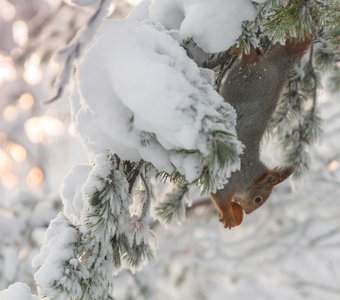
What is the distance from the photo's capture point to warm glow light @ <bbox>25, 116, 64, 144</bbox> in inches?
208

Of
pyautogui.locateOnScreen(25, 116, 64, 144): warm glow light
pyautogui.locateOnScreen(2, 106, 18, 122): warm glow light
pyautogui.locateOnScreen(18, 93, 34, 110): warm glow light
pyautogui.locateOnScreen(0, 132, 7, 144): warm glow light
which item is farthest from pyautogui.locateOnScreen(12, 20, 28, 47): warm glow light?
pyautogui.locateOnScreen(0, 132, 7, 144): warm glow light

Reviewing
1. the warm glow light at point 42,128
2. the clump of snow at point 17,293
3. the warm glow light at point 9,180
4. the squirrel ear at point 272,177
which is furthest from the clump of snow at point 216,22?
the warm glow light at point 9,180

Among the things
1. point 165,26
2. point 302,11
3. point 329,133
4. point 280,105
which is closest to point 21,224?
point 280,105

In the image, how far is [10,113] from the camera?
17.1 feet

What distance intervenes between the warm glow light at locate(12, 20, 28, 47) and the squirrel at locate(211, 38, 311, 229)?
3923 millimetres

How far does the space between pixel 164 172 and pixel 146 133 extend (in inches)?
4.3

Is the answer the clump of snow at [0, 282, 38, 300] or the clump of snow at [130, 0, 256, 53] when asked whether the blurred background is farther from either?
the clump of snow at [130, 0, 256, 53]

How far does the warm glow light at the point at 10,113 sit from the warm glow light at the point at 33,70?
1.06 feet

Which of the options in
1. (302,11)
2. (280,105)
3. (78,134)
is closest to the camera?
(302,11)

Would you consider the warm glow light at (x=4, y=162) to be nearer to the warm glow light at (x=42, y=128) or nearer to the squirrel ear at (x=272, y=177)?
the warm glow light at (x=42, y=128)

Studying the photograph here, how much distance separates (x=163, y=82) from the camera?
83cm

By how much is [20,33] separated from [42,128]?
3.89ft

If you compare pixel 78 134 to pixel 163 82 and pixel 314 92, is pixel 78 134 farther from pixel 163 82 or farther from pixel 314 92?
pixel 314 92

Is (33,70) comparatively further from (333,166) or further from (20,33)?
(333,166)
